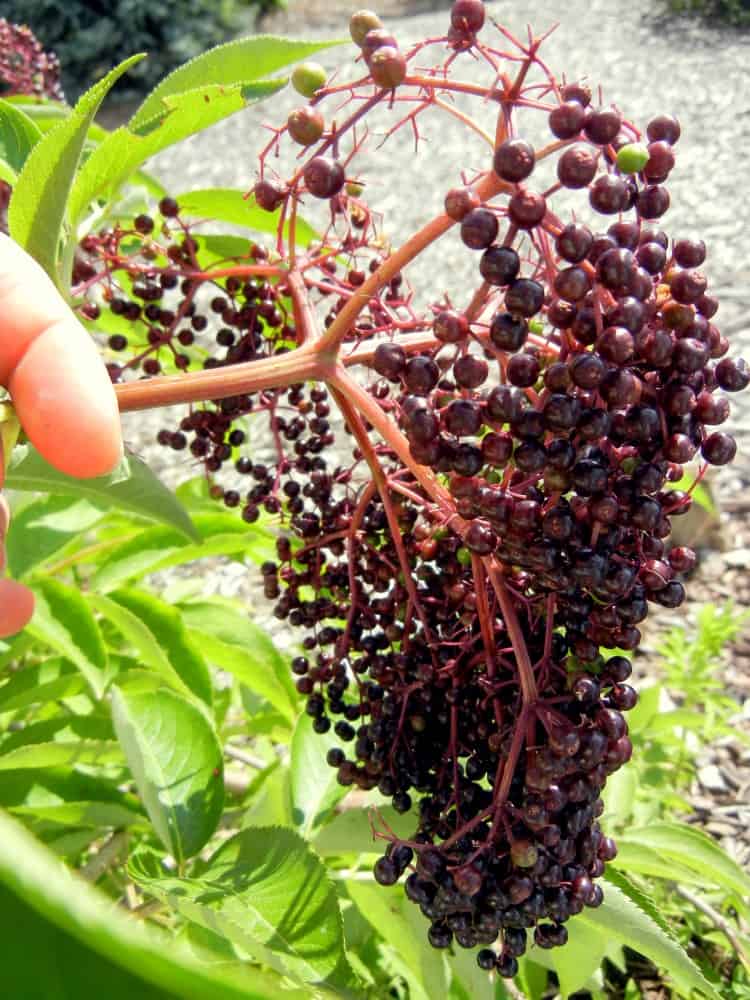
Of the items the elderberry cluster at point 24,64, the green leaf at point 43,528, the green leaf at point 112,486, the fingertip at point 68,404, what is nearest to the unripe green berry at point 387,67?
the fingertip at point 68,404

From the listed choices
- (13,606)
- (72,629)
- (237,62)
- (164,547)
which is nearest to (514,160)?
(237,62)

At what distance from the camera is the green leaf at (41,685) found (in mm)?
1335

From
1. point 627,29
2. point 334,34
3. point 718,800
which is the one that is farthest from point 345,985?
point 334,34

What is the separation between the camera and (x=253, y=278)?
3.80 ft

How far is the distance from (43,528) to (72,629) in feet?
0.67

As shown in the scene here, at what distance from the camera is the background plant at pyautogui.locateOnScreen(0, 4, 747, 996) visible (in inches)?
27.2

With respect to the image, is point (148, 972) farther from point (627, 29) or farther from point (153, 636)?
point (627, 29)

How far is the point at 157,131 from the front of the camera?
93 centimetres

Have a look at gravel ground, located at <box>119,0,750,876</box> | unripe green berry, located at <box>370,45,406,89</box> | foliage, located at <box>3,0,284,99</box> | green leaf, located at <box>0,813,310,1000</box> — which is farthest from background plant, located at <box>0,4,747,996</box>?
foliage, located at <box>3,0,284,99</box>

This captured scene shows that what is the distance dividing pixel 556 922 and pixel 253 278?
2.57 feet

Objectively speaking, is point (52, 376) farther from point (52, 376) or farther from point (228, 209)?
point (228, 209)

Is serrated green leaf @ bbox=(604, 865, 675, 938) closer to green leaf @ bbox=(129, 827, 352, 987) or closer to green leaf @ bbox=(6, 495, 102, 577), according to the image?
green leaf @ bbox=(129, 827, 352, 987)

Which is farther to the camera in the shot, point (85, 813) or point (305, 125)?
point (85, 813)

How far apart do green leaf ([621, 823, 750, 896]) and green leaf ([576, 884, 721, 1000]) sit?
26 centimetres
